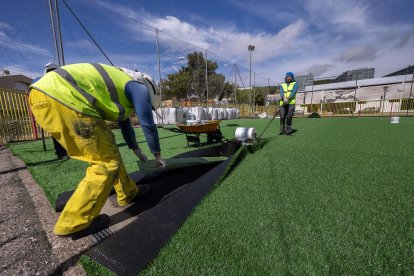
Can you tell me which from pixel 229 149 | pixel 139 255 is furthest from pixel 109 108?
pixel 229 149

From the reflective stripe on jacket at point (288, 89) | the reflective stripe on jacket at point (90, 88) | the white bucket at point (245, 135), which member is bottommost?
the white bucket at point (245, 135)

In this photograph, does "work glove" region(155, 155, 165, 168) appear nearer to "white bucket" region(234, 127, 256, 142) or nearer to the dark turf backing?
the dark turf backing

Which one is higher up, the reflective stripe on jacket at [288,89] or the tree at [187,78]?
the tree at [187,78]

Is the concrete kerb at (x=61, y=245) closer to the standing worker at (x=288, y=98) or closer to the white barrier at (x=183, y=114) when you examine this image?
the standing worker at (x=288, y=98)

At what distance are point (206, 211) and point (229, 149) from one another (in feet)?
8.42

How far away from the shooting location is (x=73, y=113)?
1372 millimetres

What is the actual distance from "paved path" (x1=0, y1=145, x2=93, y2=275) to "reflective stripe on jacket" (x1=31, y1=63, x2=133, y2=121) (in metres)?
0.94

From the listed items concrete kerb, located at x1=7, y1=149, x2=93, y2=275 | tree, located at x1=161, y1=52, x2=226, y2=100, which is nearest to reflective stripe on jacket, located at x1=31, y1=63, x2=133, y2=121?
concrete kerb, located at x1=7, y1=149, x2=93, y2=275

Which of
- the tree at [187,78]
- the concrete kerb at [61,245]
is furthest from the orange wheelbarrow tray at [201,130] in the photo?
the tree at [187,78]

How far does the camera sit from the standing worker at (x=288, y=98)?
578cm

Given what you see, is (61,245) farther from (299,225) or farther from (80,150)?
(299,225)

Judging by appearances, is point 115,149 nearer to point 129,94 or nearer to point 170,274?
point 129,94

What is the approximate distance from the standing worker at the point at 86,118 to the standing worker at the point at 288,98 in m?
5.14

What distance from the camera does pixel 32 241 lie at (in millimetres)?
1491
